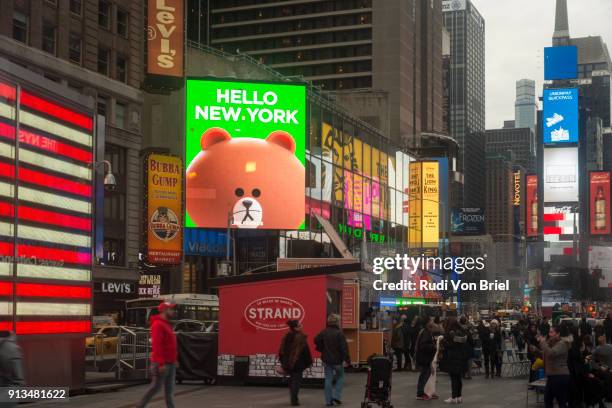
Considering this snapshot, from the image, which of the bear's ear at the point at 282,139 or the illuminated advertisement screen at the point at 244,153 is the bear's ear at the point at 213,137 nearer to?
the illuminated advertisement screen at the point at 244,153

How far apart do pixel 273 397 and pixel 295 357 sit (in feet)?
6.59

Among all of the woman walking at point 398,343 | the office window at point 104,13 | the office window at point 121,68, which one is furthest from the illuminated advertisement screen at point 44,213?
the office window at point 121,68

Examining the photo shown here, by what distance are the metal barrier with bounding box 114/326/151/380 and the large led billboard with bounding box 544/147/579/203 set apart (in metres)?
151

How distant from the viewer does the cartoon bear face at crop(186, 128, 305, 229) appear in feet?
217

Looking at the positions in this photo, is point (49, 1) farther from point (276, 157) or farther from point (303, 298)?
point (303, 298)

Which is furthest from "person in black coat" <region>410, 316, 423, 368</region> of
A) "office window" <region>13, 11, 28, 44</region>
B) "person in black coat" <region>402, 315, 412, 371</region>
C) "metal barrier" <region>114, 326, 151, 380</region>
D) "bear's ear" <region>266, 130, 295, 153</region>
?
"bear's ear" <region>266, 130, 295, 153</region>

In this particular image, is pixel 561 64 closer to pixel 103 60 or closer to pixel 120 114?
pixel 120 114

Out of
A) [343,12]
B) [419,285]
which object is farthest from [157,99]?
[343,12]

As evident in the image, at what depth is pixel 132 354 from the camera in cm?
2792

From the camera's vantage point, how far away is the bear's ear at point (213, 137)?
66188mm

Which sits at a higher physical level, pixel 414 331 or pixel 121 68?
pixel 121 68

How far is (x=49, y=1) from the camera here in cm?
5584

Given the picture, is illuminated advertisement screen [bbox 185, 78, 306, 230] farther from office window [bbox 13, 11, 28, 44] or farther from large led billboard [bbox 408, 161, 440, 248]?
large led billboard [bbox 408, 161, 440, 248]

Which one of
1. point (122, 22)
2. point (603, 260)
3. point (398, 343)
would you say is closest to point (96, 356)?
point (398, 343)
